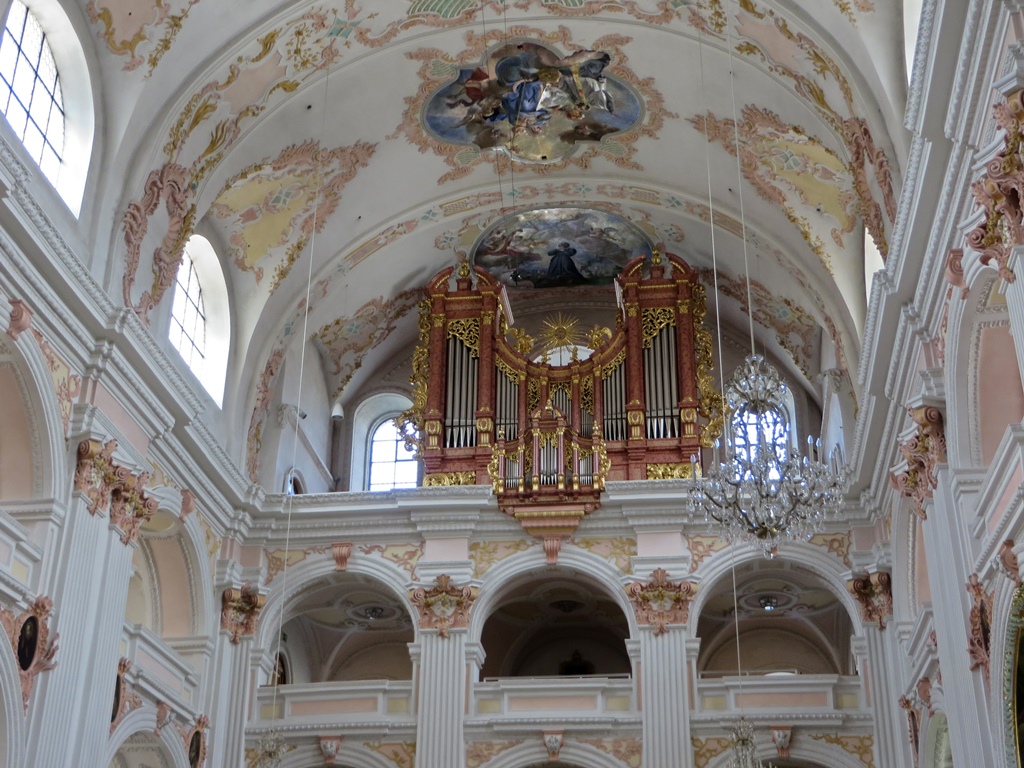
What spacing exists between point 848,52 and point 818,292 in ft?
16.1

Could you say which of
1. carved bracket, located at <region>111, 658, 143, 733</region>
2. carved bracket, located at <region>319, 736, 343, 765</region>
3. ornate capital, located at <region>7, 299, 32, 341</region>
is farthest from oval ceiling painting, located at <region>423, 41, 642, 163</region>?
carved bracket, located at <region>319, 736, 343, 765</region>

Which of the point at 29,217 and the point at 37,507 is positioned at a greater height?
the point at 29,217

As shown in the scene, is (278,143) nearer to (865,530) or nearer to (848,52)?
(848,52)

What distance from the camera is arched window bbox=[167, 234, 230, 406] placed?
16.6 metres

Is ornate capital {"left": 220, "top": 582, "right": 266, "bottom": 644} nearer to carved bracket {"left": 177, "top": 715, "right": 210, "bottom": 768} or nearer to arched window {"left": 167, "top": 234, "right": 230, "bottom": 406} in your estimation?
carved bracket {"left": 177, "top": 715, "right": 210, "bottom": 768}

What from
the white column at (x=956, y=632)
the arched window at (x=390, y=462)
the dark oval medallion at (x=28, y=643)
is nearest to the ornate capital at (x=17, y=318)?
the dark oval medallion at (x=28, y=643)

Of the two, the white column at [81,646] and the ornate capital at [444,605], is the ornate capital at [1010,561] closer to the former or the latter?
the ornate capital at [444,605]

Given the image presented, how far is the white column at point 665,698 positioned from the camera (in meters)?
15.9

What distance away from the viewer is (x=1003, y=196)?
361 inches

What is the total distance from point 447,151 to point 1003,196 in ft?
32.2

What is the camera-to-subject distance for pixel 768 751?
52.4ft

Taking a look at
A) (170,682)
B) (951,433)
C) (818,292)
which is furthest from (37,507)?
(818,292)

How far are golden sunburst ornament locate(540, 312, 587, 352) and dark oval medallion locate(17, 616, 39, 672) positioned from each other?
951cm

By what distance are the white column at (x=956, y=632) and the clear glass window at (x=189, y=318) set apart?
9336 mm
